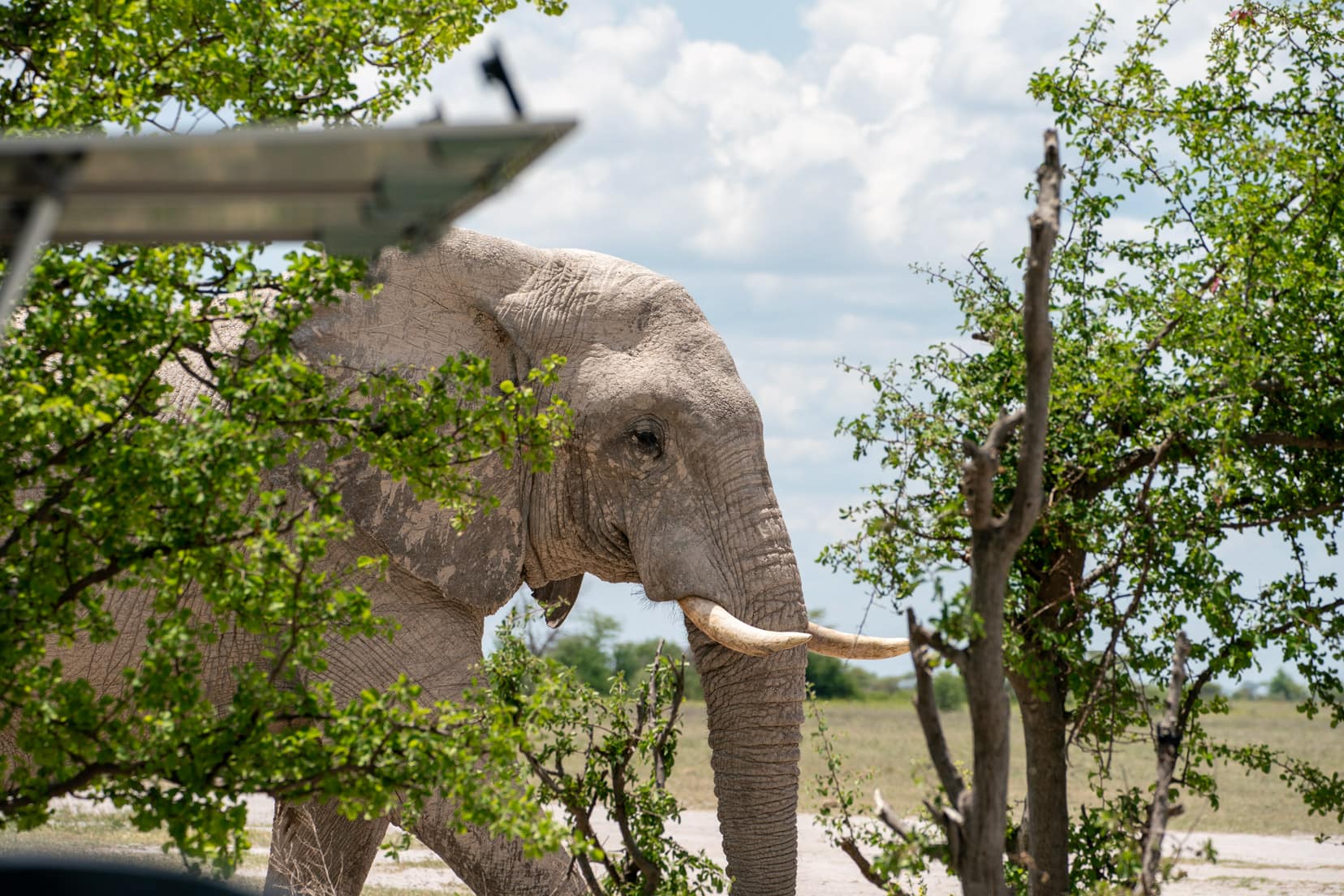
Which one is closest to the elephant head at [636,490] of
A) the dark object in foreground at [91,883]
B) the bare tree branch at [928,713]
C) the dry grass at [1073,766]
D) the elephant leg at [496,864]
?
the dry grass at [1073,766]

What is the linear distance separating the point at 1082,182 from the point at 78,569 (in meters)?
5.14

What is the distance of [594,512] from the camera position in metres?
7.57

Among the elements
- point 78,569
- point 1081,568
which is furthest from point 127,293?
point 1081,568

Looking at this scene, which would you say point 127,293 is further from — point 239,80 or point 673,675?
point 673,675

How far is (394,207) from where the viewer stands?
2.95 metres

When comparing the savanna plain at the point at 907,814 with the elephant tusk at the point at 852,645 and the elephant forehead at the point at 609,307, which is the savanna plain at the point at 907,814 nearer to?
the elephant tusk at the point at 852,645

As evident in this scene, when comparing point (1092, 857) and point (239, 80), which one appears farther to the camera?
point (1092, 857)

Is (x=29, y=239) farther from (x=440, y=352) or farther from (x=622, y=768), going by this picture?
(x=440, y=352)

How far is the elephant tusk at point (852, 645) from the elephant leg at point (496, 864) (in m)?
1.55

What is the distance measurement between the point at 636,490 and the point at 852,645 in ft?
4.05

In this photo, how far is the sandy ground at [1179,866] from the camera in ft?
42.5

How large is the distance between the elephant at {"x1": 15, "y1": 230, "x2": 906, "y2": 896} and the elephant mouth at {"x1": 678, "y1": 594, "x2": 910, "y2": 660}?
12 millimetres

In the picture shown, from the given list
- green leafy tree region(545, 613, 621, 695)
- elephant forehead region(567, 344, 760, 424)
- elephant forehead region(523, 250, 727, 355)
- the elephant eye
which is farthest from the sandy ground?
green leafy tree region(545, 613, 621, 695)

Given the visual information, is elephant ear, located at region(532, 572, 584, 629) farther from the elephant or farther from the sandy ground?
the sandy ground
